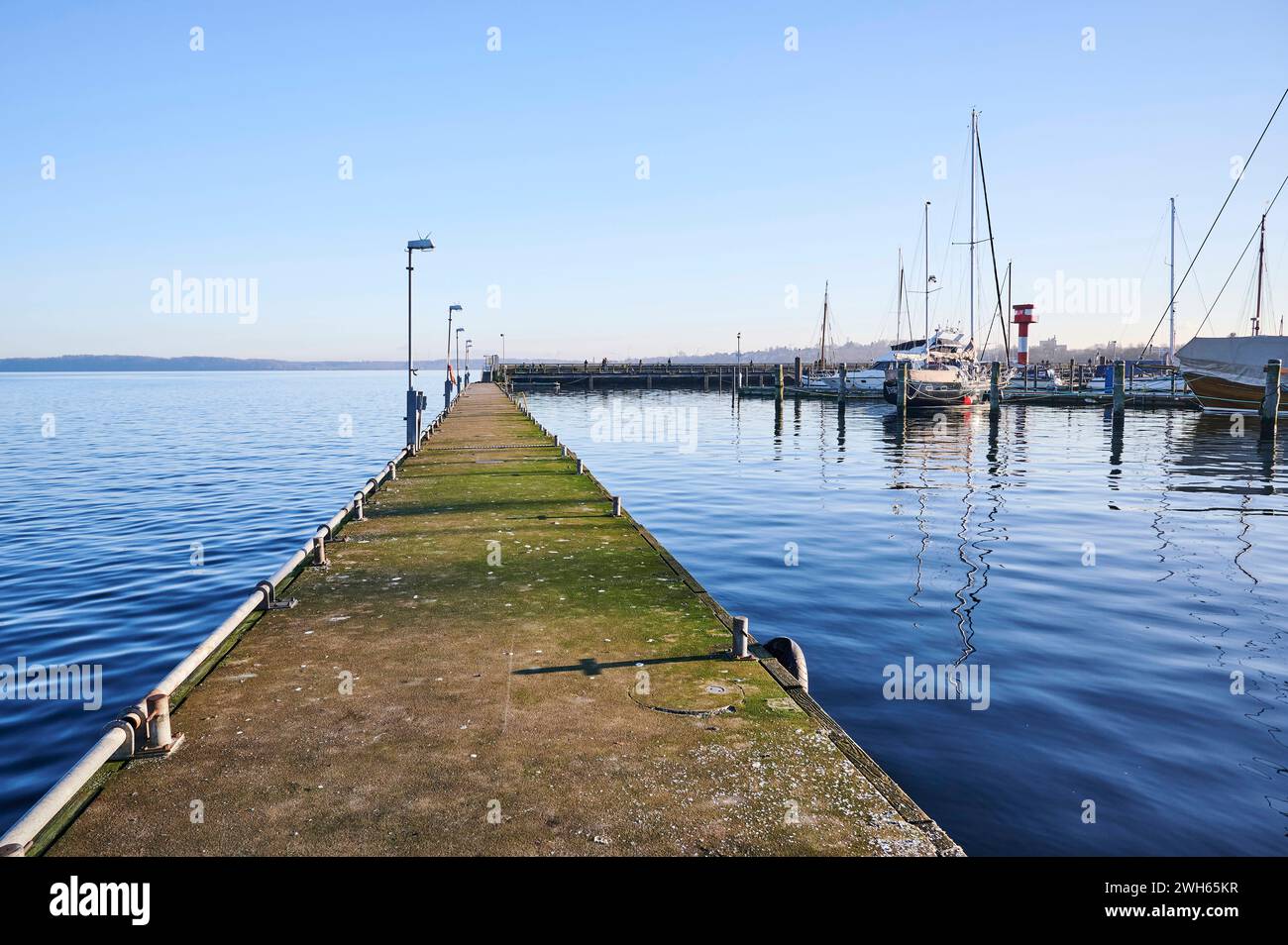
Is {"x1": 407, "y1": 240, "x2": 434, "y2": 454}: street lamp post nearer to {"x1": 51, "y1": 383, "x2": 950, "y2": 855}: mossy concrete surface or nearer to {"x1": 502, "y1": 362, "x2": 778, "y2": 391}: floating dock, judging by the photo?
{"x1": 51, "y1": 383, "x2": 950, "y2": 855}: mossy concrete surface

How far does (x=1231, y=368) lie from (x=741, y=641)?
4360 centimetres

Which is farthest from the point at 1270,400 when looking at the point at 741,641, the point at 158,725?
the point at 158,725

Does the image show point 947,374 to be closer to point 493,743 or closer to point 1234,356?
point 1234,356

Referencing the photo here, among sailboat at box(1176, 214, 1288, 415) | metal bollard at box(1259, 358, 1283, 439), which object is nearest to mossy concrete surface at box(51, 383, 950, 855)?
metal bollard at box(1259, 358, 1283, 439)

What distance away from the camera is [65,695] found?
8.80 meters

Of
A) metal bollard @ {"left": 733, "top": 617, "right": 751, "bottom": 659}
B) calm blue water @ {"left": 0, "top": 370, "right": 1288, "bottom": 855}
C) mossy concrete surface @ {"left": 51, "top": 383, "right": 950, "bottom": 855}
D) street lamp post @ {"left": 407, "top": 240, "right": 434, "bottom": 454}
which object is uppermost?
street lamp post @ {"left": 407, "top": 240, "right": 434, "bottom": 454}

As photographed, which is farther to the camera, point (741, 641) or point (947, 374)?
point (947, 374)

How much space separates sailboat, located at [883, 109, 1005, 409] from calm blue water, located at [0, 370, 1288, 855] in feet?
52.8

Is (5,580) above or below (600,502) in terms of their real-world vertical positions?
below

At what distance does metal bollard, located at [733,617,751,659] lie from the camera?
6879 mm

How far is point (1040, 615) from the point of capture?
11.0 meters
